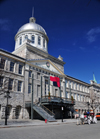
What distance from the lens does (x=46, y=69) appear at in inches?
1177

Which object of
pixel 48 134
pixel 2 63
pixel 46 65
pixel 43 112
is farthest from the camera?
pixel 46 65

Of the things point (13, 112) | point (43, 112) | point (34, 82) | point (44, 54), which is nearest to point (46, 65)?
point (44, 54)

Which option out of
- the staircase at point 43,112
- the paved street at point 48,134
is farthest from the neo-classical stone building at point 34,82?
the paved street at point 48,134

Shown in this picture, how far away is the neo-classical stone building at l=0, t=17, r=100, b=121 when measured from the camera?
2252 cm

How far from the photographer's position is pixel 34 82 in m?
26.7

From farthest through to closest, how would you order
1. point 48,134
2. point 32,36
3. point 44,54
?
point 32,36 < point 44,54 < point 48,134

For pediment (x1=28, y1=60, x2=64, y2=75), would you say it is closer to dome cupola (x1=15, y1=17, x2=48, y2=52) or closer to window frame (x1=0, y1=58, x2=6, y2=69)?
window frame (x1=0, y1=58, x2=6, y2=69)

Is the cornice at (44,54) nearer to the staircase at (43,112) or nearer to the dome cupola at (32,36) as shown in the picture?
the dome cupola at (32,36)

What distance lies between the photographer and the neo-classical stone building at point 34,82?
73.9 ft

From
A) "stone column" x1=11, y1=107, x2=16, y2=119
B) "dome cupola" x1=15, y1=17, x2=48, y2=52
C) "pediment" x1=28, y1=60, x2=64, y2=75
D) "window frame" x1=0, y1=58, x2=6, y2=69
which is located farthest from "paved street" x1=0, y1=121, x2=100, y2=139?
"dome cupola" x1=15, y1=17, x2=48, y2=52

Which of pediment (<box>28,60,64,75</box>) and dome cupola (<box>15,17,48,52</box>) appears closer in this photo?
pediment (<box>28,60,64,75</box>)

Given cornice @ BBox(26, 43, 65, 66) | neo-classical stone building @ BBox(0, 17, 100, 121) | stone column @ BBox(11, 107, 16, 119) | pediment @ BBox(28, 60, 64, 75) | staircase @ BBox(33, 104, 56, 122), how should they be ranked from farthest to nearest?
1. cornice @ BBox(26, 43, 65, 66)
2. pediment @ BBox(28, 60, 64, 75)
3. neo-classical stone building @ BBox(0, 17, 100, 121)
4. stone column @ BBox(11, 107, 16, 119)
5. staircase @ BBox(33, 104, 56, 122)

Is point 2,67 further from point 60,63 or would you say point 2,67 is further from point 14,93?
point 60,63

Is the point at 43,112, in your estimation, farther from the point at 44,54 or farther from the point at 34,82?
the point at 44,54
